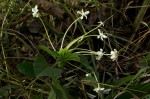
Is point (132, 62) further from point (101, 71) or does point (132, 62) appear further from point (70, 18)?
point (70, 18)

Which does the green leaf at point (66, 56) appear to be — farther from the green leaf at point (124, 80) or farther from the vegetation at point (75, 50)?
the green leaf at point (124, 80)

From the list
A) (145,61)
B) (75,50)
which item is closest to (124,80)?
(145,61)

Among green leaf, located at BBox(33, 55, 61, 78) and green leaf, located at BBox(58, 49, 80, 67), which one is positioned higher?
green leaf, located at BBox(58, 49, 80, 67)

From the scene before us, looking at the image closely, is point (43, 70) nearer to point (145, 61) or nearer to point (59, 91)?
point (59, 91)

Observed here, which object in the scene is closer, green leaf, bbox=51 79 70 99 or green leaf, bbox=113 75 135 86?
green leaf, bbox=51 79 70 99

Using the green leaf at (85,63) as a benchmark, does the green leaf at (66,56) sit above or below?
above

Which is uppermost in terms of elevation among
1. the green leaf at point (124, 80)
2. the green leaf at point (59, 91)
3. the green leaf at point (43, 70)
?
the green leaf at point (43, 70)

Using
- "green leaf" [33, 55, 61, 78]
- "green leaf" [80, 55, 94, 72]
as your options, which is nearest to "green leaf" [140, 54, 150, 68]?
"green leaf" [80, 55, 94, 72]

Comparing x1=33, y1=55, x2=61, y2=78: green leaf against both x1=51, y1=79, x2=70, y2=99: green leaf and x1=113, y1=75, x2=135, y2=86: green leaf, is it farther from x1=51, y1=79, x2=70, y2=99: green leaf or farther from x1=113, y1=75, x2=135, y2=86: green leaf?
x1=113, y1=75, x2=135, y2=86: green leaf

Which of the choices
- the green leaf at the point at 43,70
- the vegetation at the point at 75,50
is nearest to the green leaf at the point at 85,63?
Result: the vegetation at the point at 75,50
